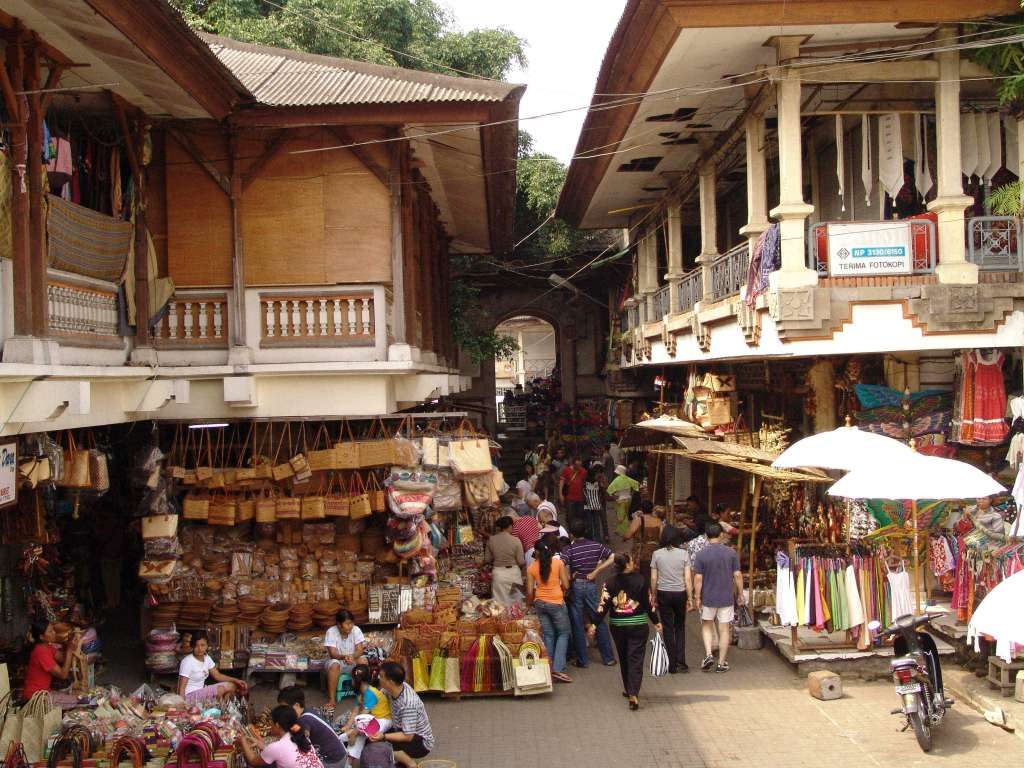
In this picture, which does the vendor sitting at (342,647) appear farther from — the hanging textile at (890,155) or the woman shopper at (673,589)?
the hanging textile at (890,155)

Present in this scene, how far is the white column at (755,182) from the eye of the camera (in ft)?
38.1

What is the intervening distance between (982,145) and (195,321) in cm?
895

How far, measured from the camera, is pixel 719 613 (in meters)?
10.7

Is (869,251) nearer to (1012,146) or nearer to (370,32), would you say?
(1012,146)

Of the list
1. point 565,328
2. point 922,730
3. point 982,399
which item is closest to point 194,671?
point 922,730

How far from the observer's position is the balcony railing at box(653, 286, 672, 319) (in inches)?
735

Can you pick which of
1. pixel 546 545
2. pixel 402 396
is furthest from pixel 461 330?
pixel 546 545

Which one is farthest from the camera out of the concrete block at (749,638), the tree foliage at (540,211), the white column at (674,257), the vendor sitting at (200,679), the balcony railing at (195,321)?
the tree foliage at (540,211)

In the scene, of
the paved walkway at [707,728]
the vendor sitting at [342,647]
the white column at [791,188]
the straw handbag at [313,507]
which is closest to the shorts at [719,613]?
the paved walkway at [707,728]

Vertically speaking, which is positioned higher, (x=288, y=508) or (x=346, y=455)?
(x=346, y=455)

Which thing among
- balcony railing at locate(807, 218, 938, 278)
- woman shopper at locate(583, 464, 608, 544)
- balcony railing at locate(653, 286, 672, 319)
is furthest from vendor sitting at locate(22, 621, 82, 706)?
balcony railing at locate(653, 286, 672, 319)

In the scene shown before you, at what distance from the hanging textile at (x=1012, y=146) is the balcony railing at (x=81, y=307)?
32.3 ft

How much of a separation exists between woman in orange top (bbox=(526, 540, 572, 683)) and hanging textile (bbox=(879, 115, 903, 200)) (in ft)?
18.2

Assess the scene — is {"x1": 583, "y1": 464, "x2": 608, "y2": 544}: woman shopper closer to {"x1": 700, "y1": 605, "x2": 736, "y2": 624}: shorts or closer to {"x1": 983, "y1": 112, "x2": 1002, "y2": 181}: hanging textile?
{"x1": 700, "y1": 605, "x2": 736, "y2": 624}: shorts
